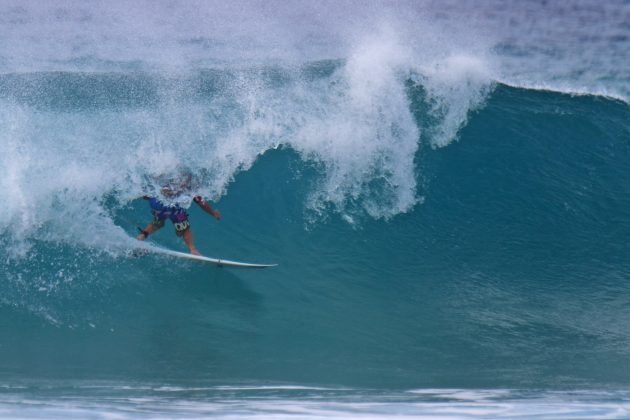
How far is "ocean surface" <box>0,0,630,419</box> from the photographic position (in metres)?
6.14

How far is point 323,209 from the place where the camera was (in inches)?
329

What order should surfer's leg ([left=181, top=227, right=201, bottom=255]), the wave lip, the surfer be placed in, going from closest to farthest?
the wave lip < the surfer < surfer's leg ([left=181, top=227, right=201, bottom=255])

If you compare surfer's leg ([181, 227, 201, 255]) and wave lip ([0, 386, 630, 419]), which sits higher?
surfer's leg ([181, 227, 201, 255])

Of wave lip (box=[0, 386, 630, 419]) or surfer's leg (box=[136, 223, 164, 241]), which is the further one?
surfer's leg (box=[136, 223, 164, 241])

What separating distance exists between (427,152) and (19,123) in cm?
513

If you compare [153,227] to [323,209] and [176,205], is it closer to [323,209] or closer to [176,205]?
[176,205]

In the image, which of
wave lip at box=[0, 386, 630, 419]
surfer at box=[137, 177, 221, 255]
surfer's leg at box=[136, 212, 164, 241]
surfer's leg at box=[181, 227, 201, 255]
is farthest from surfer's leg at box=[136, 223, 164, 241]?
wave lip at box=[0, 386, 630, 419]

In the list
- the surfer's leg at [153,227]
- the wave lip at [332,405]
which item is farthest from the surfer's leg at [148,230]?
the wave lip at [332,405]

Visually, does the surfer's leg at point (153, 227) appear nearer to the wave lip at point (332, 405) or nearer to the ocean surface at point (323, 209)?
the ocean surface at point (323, 209)

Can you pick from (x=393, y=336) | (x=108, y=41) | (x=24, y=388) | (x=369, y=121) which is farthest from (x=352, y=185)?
(x=108, y=41)

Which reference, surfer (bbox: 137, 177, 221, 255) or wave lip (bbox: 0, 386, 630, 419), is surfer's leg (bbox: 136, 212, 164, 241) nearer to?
surfer (bbox: 137, 177, 221, 255)

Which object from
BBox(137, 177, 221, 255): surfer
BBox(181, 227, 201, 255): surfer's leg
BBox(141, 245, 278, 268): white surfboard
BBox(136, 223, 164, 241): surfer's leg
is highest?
BBox(137, 177, 221, 255): surfer

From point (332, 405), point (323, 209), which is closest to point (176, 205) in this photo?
point (323, 209)

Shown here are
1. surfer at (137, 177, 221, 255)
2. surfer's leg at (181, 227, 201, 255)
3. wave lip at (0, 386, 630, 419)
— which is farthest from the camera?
surfer's leg at (181, 227, 201, 255)
